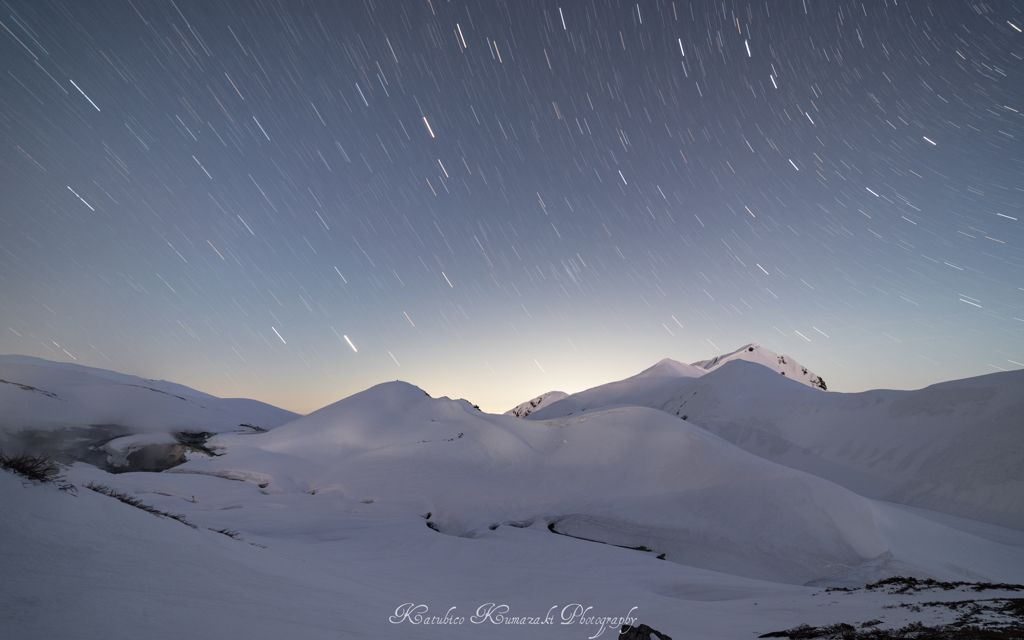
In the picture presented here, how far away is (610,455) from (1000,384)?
35.5 m

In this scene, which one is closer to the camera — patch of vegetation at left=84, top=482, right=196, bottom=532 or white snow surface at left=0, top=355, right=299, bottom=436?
patch of vegetation at left=84, top=482, right=196, bottom=532

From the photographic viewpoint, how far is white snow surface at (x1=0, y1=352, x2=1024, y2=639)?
4.50 metres

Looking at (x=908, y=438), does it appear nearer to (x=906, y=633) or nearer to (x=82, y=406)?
(x=906, y=633)

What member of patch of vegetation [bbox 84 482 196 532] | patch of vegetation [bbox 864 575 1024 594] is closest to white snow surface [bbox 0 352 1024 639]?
patch of vegetation [bbox 84 482 196 532]

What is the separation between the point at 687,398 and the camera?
245 ft

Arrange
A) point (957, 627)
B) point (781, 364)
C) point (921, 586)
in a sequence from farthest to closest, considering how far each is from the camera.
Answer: point (781, 364), point (921, 586), point (957, 627)

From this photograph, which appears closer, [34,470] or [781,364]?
[34,470]

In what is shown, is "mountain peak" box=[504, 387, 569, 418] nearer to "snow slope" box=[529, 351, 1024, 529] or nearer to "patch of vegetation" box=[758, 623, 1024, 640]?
"snow slope" box=[529, 351, 1024, 529]

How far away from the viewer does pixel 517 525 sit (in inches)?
1023

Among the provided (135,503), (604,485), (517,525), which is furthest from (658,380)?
(135,503)

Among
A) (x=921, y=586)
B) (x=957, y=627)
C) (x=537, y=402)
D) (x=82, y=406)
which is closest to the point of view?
(x=957, y=627)

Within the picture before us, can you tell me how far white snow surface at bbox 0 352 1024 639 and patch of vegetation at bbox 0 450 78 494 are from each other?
0.27m

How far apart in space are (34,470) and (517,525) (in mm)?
24092

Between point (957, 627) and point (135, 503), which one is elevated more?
point (135, 503)
